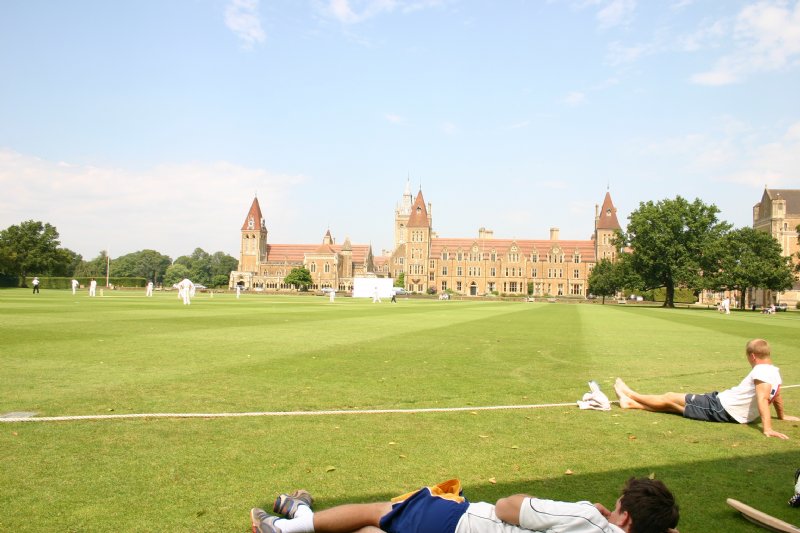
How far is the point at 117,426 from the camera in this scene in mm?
6469

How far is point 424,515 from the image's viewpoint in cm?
388

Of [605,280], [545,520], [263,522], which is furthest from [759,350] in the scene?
[605,280]

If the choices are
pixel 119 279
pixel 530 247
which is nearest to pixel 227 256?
pixel 119 279

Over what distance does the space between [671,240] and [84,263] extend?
162655mm

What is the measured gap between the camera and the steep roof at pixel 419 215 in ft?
439

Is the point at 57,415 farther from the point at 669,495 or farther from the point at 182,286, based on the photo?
the point at 182,286

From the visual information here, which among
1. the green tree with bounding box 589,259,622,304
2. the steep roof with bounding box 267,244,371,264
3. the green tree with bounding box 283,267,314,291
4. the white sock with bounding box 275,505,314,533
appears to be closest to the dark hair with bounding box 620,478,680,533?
the white sock with bounding box 275,505,314,533

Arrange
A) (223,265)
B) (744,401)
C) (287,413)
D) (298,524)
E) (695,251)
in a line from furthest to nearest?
(223,265) < (695,251) < (744,401) < (287,413) < (298,524)

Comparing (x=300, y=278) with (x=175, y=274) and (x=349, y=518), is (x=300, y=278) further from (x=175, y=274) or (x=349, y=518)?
(x=349, y=518)

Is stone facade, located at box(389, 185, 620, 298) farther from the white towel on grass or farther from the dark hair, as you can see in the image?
the dark hair

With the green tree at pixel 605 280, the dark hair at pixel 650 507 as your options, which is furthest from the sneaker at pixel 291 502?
the green tree at pixel 605 280

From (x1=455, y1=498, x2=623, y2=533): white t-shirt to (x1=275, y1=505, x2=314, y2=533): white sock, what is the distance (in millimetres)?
964

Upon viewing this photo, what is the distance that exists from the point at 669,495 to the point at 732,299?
378ft

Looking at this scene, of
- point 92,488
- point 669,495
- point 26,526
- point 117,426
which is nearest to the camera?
point 669,495
